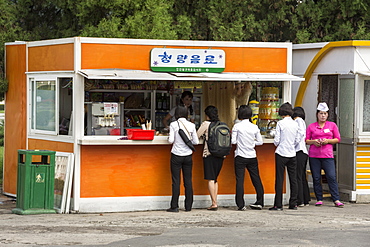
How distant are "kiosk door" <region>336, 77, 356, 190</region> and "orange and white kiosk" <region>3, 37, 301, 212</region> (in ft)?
3.94

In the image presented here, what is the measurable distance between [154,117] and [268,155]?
2448 millimetres

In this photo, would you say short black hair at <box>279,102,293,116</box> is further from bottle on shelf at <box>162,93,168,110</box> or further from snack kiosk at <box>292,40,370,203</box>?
bottle on shelf at <box>162,93,168,110</box>

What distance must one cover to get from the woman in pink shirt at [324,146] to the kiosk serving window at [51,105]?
4.28 meters

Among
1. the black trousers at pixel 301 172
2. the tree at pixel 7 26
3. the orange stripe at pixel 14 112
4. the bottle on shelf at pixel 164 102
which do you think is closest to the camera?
the black trousers at pixel 301 172

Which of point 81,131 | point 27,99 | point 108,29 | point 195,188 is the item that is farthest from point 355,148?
point 108,29

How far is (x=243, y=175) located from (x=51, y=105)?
11.7 feet

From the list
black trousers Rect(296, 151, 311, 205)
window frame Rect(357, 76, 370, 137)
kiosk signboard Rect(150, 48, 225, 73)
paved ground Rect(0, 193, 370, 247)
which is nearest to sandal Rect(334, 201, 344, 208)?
paved ground Rect(0, 193, 370, 247)

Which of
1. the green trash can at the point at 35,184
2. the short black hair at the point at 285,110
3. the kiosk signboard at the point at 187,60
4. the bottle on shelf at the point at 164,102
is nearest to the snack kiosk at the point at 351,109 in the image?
the short black hair at the point at 285,110

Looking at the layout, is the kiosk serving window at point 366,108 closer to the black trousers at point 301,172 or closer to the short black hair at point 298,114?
the short black hair at point 298,114

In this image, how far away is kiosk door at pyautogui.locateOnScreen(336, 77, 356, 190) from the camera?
13234 millimetres

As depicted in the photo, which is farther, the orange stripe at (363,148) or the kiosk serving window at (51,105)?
the orange stripe at (363,148)

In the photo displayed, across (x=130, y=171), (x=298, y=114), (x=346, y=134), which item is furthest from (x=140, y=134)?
(x=346, y=134)

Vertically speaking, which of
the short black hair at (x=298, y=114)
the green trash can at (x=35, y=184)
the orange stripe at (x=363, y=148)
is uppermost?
the short black hair at (x=298, y=114)

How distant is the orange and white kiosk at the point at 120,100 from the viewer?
38.5 feet
